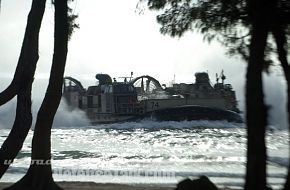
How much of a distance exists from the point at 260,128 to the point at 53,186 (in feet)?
15.9

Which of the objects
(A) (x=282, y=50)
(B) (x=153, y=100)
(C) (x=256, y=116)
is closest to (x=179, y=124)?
(B) (x=153, y=100)

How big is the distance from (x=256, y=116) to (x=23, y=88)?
5.28m

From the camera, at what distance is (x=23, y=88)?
396 inches

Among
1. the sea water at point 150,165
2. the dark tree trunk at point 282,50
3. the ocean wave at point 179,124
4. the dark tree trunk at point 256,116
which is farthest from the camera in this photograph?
the ocean wave at point 179,124

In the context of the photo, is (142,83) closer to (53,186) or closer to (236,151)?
(236,151)

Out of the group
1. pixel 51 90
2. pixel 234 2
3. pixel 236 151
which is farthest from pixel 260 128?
pixel 236 151

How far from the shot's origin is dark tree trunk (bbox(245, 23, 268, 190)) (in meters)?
6.43

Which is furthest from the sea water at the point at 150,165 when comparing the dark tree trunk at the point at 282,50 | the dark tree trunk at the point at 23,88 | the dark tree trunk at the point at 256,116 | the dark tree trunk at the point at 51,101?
the dark tree trunk at the point at 256,116

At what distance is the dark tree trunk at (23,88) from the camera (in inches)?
392

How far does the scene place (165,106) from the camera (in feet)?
199

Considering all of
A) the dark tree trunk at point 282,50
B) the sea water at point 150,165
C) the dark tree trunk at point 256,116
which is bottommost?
the sea water at point 150,165

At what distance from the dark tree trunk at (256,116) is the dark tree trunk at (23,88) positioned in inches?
202

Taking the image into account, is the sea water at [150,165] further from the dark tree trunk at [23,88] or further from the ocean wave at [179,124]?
the ocean wave at [179,124]

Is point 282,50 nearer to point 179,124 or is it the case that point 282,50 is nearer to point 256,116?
point 256,116
